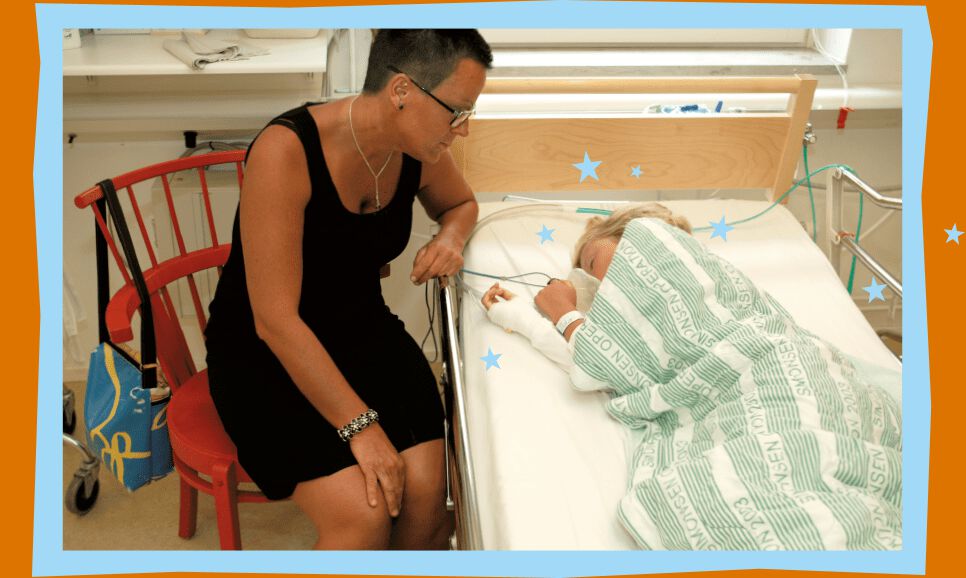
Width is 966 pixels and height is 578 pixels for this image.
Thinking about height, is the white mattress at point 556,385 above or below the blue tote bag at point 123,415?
above

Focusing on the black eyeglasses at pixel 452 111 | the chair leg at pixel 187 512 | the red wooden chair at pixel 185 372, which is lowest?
the chair leg at pixel 187 512

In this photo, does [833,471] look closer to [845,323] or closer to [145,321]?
[845,323]

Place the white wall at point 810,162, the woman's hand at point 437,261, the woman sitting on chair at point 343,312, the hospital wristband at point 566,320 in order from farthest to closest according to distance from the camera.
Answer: the white wall at point 810,162
the woman's hand at point 437,261
the hospital wristband at point 566,320
the woman sitting on chair at point 343,312

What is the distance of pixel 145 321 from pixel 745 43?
6.47 ft

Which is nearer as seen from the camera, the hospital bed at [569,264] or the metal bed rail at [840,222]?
the hospital bed at [569,264]

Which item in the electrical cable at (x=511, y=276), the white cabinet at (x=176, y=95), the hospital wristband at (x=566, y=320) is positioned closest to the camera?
the hospital wristband at (x=566, y=320)

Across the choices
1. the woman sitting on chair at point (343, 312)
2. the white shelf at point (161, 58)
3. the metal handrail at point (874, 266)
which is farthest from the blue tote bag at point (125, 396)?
the metal handrail at point (874, 266)

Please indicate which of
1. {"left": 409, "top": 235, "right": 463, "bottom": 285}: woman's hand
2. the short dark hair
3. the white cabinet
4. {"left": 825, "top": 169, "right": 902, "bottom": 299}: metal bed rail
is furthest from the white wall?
the short dark hair

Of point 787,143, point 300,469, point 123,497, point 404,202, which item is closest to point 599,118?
point 787,143

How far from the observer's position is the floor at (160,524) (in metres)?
2.05

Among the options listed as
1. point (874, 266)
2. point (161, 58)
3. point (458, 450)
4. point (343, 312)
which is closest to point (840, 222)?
point (874, 266)

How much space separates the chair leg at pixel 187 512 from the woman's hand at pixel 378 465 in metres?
0.69

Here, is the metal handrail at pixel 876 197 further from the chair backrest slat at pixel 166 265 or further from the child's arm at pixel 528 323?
the chair backrest slat at pixel 166 265

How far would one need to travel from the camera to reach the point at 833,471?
1204 millimetres
